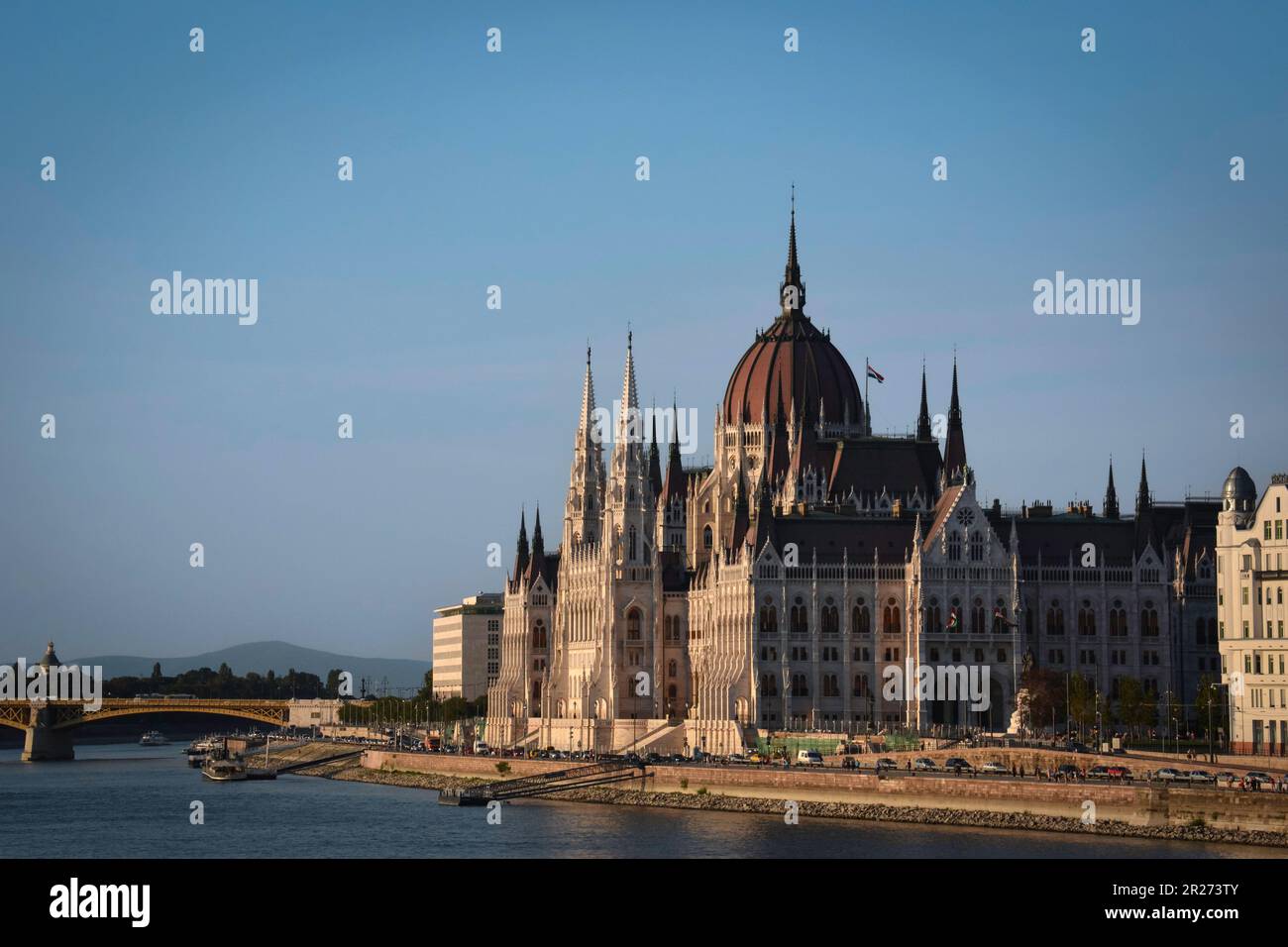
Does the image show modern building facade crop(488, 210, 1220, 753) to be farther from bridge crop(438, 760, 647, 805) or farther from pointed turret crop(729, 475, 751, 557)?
bridge crop(438, 760, 647, 805)

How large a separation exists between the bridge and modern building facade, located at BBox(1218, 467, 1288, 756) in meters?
37.8

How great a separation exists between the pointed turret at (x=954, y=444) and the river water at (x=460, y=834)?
51649mm

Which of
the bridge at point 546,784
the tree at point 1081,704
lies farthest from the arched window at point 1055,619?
the bridge at point 546,784

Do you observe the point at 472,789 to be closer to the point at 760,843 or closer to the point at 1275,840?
the point at 760,843

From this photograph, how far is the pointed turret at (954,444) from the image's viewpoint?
19212cm

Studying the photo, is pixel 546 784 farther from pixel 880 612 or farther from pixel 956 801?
pixel 956 801

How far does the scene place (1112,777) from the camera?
12031 centimetres

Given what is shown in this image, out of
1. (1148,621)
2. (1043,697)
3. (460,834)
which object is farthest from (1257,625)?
(460,834)

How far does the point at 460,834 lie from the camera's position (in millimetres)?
130125

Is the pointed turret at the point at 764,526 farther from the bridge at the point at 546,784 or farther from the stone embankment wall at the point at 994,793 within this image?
the stone embankment wall at the point at 994,793

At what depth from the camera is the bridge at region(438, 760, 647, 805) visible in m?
155

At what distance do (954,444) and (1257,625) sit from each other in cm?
5762

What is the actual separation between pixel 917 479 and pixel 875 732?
3290cm
